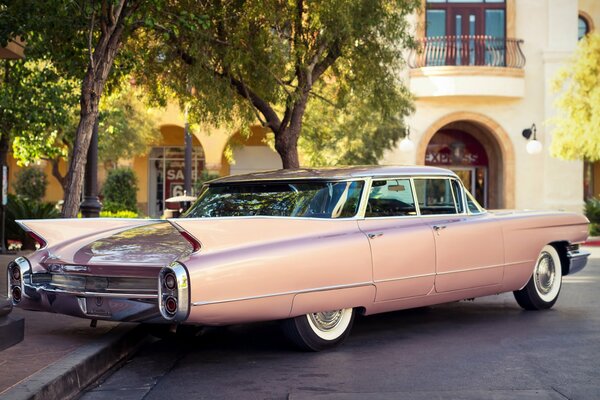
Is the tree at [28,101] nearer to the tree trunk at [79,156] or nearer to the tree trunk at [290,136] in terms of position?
the tree trunk at [290,136]

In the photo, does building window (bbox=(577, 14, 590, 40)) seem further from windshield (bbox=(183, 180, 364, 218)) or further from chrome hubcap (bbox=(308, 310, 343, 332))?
chrome hubcap (bbox=(308, 310, 343, 332))

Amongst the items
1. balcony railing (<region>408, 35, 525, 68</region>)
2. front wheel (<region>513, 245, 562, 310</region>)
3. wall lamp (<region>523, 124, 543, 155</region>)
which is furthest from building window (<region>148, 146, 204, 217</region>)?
front wheel (<region>513, 245, 562, 310</region>)

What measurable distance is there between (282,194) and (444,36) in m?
24.6

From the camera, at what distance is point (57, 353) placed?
640 centimetres

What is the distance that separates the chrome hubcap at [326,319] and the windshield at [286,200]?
78 centimetres

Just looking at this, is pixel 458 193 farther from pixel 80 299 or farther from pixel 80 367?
pixel 80 367

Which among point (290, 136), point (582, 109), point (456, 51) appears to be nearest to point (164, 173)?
point (456, 51)

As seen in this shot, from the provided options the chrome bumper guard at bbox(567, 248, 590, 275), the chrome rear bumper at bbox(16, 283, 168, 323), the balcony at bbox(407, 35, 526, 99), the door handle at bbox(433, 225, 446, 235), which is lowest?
the chrome rear bumper at bbox(16, 283, 168, 323)

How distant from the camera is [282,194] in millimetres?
7574

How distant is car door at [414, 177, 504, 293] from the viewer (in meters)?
7.94

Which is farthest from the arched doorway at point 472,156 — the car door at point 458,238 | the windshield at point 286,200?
the windshield at point 286,200

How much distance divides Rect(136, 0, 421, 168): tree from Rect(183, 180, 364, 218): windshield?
18.8 ft

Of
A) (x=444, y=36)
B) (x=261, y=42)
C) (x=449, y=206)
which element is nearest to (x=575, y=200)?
(x=444, y=36)

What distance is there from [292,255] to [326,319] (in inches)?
32.3
